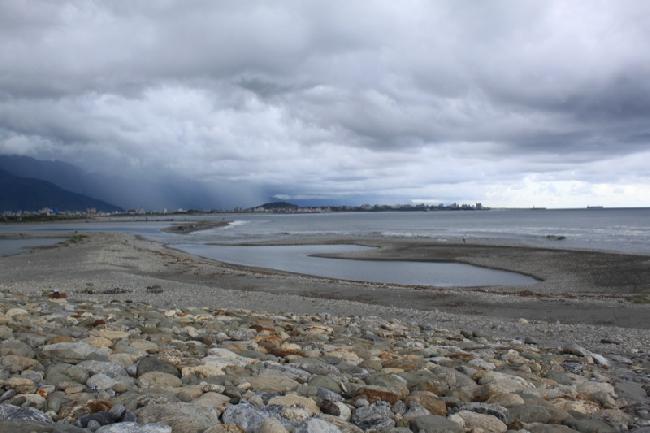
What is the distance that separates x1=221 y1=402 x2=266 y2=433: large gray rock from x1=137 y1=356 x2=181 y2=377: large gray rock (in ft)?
5.57

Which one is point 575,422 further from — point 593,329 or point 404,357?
point 593,329

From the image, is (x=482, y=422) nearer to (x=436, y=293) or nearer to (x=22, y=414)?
(x=22, y=414)

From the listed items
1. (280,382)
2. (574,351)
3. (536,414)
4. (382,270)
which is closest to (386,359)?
(280,382)

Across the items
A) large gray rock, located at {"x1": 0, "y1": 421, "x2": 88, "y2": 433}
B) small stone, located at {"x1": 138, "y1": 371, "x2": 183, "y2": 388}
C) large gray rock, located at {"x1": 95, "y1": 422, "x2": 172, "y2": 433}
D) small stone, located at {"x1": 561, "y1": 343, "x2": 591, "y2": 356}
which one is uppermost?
large gray rock, located at {"x1": 0, "y1": 421, "x2": 88, "y2": 433}

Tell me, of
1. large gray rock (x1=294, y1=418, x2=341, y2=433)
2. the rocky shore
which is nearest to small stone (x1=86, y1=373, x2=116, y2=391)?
the rocky shore

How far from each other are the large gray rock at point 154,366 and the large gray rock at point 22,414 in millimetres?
1739

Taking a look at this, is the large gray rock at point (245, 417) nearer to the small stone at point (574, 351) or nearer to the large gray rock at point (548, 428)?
the large gray rock at point (548, 428)

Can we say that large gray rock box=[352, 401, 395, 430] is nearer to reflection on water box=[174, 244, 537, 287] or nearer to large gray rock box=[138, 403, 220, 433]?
large gray rock box=[138, 403, 220, 433]

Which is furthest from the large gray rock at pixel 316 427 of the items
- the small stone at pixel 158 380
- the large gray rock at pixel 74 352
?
the large gray rock at pixel 74 352

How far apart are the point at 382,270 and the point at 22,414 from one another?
121 ft

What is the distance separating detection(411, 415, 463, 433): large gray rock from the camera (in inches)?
226

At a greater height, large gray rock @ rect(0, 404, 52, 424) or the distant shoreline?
large gray rock @ rect(0, 404, 52, 424)

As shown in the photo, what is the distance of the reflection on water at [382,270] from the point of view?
115 feet

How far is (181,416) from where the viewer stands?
535cm
